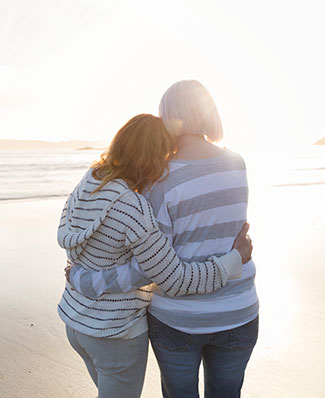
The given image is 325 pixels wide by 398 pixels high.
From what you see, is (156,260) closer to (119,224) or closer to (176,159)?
(119,224)

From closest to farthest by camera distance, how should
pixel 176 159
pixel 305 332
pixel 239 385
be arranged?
pixel 176 159
pixel 239 385
pixel 305 332

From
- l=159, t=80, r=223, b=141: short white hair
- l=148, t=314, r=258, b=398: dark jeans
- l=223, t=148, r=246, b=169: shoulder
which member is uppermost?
l=159, t=80, r=223, b=141: short white hair

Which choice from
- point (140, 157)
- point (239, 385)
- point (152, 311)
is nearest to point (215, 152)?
point (140, 157)

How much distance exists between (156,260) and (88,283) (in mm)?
242

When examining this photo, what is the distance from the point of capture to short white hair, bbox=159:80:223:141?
154 centimetres

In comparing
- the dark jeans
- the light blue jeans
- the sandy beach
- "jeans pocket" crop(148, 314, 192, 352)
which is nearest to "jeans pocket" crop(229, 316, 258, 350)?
the dark jeans

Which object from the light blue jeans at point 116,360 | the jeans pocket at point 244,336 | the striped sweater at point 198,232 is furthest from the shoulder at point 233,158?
the light blue jeans at point 116,360

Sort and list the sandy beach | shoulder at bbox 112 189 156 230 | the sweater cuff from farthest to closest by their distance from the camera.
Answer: the sandy beach → the sweater cuff → shoulder at bbox 112 189 156 230

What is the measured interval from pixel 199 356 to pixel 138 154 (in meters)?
0.74

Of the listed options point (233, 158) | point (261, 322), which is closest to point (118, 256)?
point (233, 158)

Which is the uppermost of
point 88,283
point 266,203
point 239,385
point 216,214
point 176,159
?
point 176,159

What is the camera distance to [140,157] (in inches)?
57.0

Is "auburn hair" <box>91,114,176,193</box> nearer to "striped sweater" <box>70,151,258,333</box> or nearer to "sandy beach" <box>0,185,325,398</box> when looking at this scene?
"striped sweater" <box>70,151,258,333</box>

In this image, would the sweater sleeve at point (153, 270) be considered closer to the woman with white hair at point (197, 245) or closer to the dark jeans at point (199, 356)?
the woman with white hair at point (197, 245)
